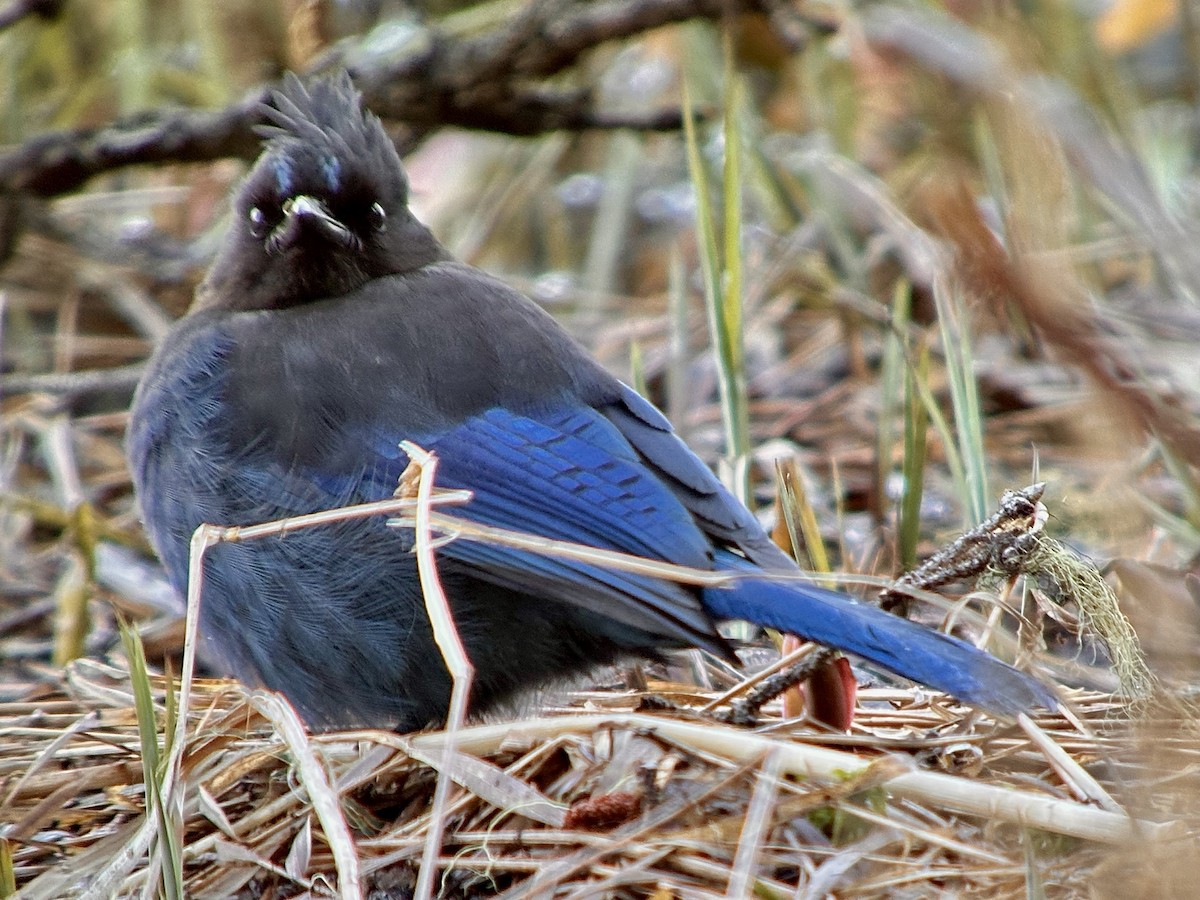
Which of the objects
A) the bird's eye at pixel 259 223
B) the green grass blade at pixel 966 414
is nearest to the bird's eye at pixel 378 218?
the bird's eye at pixel 259 223

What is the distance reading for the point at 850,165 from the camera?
195 inches

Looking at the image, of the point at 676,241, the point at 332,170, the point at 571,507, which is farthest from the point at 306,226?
the point at 676,241

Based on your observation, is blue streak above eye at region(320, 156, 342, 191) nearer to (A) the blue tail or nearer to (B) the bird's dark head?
(B) the bird's dark head

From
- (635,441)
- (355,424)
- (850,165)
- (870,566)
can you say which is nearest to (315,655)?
(355,424)

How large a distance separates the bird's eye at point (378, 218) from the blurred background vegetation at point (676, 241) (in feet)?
2.19

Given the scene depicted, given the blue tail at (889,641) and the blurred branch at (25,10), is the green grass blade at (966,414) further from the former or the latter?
the blurred branch at (25,10)

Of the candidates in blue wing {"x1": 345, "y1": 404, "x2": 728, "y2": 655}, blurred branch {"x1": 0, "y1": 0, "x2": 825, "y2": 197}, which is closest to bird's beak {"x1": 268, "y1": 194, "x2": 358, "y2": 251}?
blue wing {"x1": 345, "y1": 404, "x2": 728, "y2": 655}

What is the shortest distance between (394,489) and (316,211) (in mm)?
795

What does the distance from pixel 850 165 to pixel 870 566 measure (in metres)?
1.93

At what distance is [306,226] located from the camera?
3301mm

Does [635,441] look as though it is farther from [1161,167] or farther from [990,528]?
[1161,167]

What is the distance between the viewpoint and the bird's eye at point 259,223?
3471 millimetres

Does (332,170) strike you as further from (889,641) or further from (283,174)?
(889,641)

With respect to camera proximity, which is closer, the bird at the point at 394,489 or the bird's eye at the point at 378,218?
the bird at the point at 394,489
